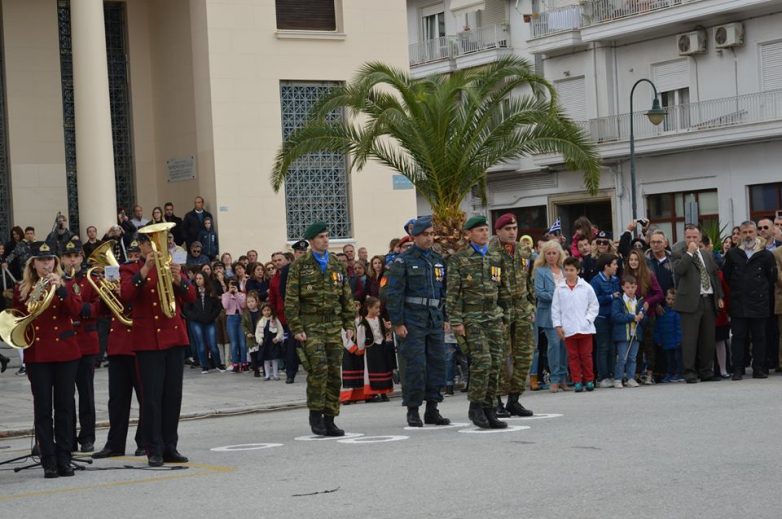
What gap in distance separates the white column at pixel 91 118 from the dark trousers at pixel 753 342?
44.9 ft

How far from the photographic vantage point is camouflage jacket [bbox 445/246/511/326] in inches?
528

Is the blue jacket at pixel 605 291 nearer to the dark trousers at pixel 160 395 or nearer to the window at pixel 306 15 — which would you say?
the dark trousers at pixel 160 395

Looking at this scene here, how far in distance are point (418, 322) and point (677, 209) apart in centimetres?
3113

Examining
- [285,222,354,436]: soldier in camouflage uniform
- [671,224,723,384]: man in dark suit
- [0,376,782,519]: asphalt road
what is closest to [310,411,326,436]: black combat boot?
[285,222,354,436]: soldier in camouflage uniform

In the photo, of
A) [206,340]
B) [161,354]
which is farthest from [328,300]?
[206,340]

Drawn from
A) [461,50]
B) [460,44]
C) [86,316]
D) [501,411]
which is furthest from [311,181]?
[460,44]

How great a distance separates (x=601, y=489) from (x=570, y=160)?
1592 cm

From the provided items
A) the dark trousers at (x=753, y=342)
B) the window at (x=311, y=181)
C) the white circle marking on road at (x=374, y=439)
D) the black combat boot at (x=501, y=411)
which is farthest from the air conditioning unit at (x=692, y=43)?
the white circle marking on road at (x=374, y=439)

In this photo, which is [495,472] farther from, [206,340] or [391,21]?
[391,21]

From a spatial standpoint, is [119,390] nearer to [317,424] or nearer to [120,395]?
[120,395]

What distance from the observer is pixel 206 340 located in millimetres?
24062

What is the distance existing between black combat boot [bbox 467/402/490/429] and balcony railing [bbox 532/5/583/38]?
34157mm

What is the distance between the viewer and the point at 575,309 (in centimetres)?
1781

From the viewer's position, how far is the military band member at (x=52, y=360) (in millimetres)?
11539
